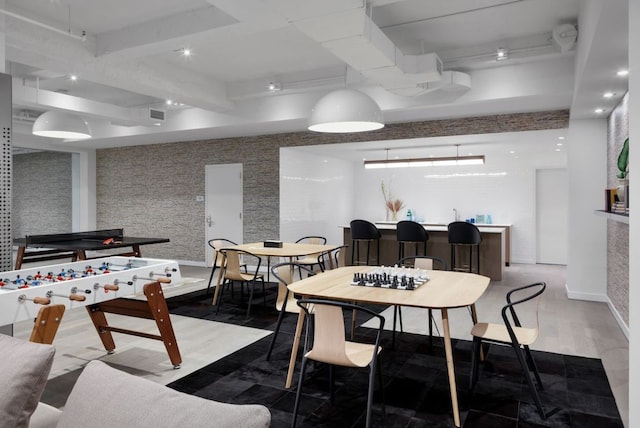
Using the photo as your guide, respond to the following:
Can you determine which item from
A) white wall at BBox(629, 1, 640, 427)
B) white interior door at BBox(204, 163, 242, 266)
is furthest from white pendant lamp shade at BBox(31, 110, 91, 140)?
white wall at BBox(629, 1, 640, 427)

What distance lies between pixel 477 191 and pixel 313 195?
3653mm

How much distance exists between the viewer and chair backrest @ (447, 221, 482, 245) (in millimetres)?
6625

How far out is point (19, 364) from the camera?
1413mm

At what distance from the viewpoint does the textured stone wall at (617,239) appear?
421cm

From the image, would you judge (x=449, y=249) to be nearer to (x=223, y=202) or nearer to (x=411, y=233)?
(x=411, y=233)

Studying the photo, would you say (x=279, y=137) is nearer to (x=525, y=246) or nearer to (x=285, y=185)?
(x=285, y=185)

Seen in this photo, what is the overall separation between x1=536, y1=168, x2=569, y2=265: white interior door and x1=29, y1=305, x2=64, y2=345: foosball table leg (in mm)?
9134

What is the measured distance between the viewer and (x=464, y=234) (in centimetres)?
668

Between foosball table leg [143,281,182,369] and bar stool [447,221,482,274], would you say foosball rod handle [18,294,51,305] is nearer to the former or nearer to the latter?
foosball table leg [143,281,182,369]

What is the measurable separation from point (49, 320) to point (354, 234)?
5.61 metres

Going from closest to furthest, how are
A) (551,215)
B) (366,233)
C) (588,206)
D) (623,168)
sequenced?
1. (623,168)
2. (588,206)
3. (366,233)
4. (551,215)

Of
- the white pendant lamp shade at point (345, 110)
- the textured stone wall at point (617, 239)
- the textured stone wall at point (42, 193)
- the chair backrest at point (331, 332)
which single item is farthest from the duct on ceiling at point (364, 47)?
the textured stone wall at point (42, 193)

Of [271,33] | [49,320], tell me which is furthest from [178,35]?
[49,320]

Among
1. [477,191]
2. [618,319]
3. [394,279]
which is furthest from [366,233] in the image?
→ [394,279]
